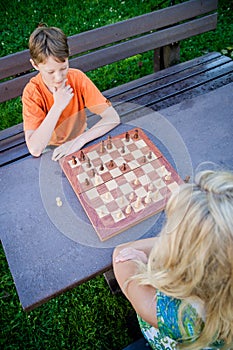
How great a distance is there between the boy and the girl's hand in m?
0.71

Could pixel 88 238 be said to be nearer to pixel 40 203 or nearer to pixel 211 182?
pixel 40 203

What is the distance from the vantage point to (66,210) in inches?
71.2

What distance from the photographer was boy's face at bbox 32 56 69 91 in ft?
6.91

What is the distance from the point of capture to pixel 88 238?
172 centimetres

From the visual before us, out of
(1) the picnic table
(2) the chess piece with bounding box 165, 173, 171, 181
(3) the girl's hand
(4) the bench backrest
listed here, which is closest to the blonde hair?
(3) the girl's hand

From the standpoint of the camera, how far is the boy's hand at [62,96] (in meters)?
2.23

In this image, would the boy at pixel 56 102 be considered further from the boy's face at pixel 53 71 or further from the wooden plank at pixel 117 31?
the wooden plank at pixel 117 31

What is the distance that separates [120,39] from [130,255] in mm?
1945

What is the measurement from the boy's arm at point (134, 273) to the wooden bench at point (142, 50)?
1.21 metres

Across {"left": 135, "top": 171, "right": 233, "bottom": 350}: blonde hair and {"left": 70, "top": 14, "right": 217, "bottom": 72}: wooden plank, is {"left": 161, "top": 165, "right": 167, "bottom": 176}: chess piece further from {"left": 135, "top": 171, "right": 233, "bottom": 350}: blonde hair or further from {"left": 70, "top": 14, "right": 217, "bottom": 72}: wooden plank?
{"left": 70, "top": 14, "right": 217, "bottom": 72}: wooden plank

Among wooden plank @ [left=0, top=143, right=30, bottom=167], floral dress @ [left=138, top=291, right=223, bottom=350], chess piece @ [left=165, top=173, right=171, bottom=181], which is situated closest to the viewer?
floral dress @ [left=138, top=291, right=223, bottom=350]

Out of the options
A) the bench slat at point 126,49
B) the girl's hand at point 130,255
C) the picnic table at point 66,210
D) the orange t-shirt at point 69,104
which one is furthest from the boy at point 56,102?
the girl's hand at point 130,255

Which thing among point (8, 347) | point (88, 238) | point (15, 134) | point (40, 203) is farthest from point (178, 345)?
point (15, 134)

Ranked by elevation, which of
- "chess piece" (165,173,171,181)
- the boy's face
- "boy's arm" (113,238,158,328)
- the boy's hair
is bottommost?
"boy's arm" (113,238,158,328)
